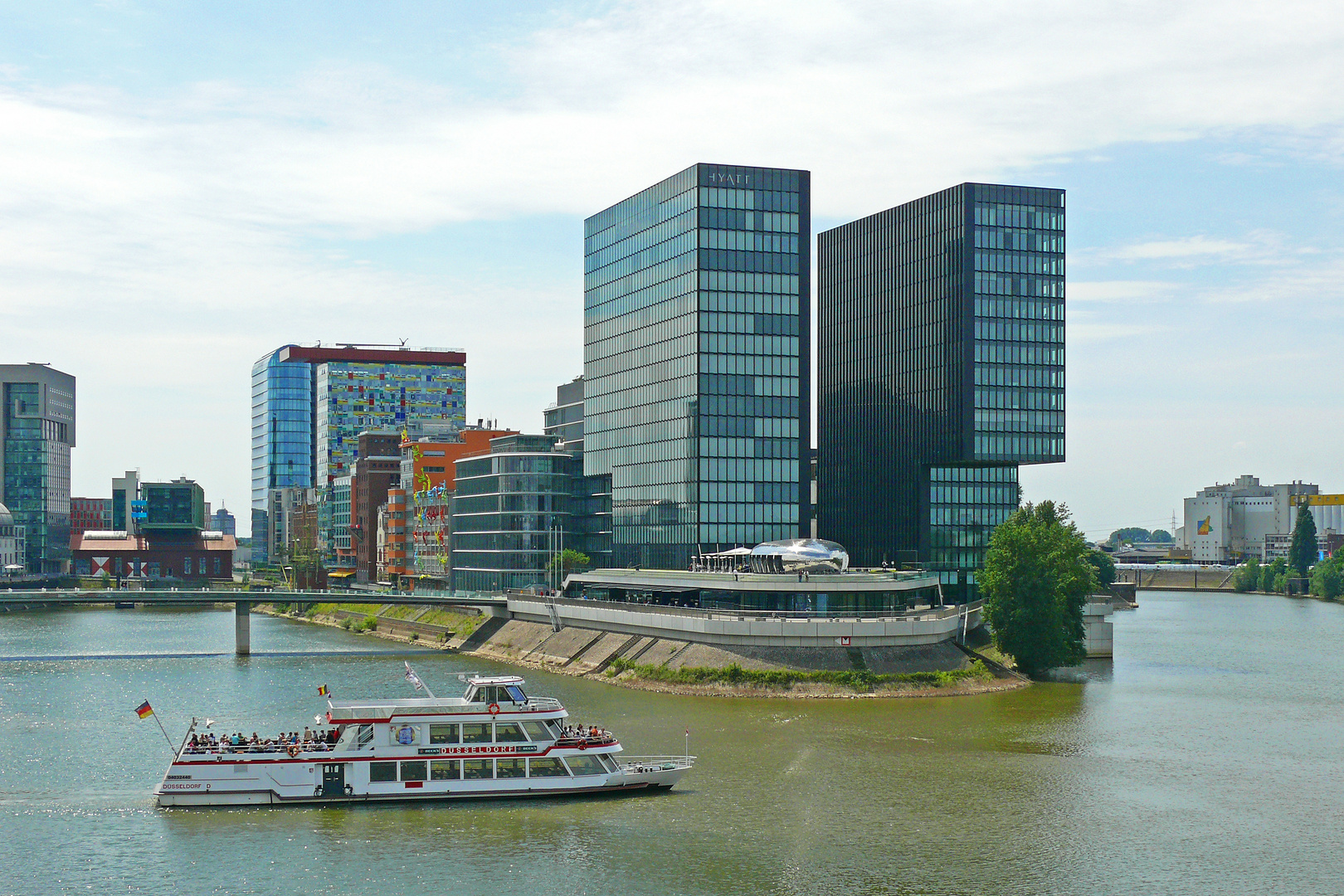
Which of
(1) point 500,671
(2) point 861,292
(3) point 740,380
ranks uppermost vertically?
(2) point 861,292

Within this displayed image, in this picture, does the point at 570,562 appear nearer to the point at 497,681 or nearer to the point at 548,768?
the point at 497,681

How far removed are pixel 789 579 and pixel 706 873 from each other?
64.6m

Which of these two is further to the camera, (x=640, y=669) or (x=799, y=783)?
(x=640, y=669)

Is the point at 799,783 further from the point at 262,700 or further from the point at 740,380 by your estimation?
the point at 740,380

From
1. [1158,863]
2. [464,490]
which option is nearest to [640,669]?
[1158,863]

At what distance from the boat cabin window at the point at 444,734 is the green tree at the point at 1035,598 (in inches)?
2500

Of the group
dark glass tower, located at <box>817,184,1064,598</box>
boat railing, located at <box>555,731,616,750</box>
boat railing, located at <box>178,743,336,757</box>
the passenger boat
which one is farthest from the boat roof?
dark glass tower, located at <box>817,184,1064,598</box>

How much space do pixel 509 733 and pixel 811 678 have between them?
39.1 metres

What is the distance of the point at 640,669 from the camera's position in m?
117

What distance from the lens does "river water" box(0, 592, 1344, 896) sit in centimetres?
5700

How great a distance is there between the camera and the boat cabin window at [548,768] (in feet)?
→ 235

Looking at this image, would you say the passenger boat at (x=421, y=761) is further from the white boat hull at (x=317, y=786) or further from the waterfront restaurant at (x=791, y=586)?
the waterfront restaurant at (x=791, y=586)

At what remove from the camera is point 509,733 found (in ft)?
238

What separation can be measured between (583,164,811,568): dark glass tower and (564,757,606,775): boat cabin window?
88.5 meters
